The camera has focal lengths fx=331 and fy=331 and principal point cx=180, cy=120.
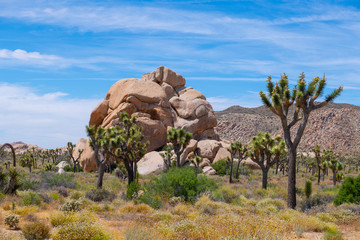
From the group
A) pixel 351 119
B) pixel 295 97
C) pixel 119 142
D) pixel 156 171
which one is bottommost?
pixel 156 171

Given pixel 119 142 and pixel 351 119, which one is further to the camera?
pixel 351 119

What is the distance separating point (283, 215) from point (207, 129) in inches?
1872

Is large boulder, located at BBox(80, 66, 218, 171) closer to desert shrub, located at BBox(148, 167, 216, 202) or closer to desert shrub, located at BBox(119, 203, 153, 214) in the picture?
desert shrub, located at BBox(148, 167, 216, 202)

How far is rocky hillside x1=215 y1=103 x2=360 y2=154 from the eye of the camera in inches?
4218

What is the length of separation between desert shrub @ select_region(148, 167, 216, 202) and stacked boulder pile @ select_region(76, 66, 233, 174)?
1142 inches

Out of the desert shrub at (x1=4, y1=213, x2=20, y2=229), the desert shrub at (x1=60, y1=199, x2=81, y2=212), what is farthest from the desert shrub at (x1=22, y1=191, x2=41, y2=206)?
the desert shrub at (x1=4, y1=213, x2=20, y2=229)

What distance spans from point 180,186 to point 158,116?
37.1 m

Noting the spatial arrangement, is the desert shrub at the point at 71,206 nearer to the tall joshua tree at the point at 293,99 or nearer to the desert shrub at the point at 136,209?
the desert shrub at the point at 136,209

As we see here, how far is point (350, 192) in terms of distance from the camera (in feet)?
57.6

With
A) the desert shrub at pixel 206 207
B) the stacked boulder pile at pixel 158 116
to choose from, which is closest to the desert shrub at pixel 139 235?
the desert shrub at pixel 206 207

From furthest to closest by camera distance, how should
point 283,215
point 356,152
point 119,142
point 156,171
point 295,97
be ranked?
point 356,152, point 156,171, point 119,142, point 295,97, point 283,215

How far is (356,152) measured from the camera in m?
97.9

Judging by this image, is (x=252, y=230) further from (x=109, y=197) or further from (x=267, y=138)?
(x=267, y=138)

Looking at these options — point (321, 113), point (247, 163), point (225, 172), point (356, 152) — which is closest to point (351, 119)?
point (321, 113)
